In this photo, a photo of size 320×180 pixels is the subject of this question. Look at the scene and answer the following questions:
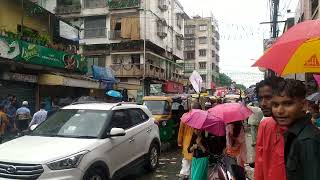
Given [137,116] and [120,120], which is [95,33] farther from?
[120,120]

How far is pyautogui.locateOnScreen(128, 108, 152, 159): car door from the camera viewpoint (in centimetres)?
975

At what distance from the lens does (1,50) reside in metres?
17.9

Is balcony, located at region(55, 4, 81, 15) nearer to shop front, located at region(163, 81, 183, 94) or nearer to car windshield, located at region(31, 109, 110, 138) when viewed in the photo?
shop front, located at region(163, 81, 183, 94)

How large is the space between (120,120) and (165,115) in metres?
6.82

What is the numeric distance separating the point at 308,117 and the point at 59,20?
82.2 feet

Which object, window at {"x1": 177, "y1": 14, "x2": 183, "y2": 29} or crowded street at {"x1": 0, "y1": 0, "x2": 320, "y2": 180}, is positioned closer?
crowded street at {"x1": 0, "y1": 0, "x2": 320, "y2": 180}

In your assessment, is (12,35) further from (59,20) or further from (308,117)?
(308,117)

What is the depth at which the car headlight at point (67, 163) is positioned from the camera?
267 inches

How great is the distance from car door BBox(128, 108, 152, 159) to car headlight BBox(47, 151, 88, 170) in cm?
259

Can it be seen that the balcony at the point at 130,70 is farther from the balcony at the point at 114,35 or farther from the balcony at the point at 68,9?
the balcony at the point at 68,9

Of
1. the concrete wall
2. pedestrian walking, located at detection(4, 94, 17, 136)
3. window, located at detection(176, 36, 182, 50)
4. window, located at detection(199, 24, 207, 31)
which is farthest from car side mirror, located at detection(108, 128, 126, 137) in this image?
window, located at detection(199, 24, 207, 31)

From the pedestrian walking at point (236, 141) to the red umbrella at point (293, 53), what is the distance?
7.10 ft

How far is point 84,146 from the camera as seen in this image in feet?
24.4

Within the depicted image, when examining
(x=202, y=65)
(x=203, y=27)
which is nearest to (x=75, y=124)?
(x=202, y=65)
